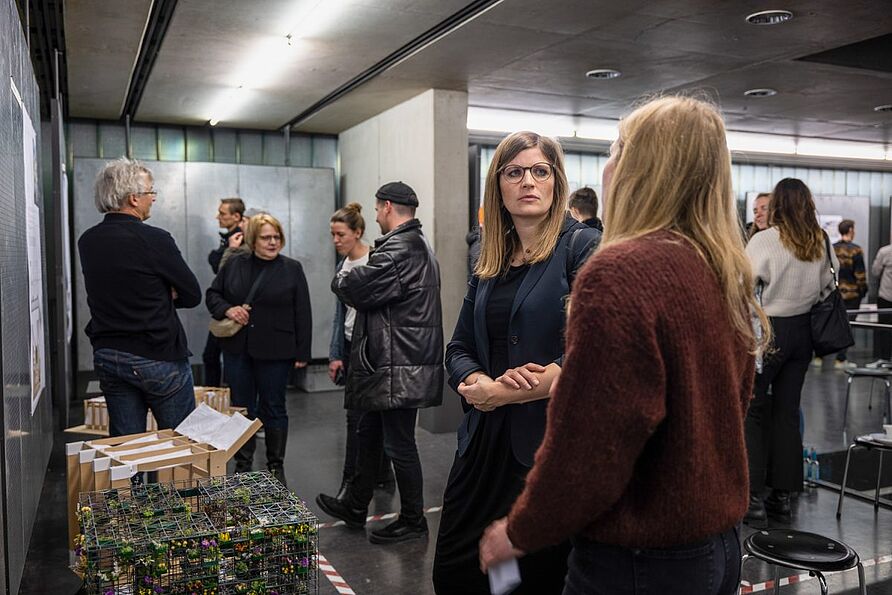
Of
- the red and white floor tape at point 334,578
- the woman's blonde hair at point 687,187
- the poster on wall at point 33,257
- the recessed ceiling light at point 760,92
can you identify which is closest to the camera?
the woman's blonde hair at point 687,187

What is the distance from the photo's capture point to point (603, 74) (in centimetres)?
591

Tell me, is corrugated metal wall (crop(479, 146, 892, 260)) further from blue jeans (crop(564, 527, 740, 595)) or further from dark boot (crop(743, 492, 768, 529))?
blue jeans (crop(564, 527, 740, 595))

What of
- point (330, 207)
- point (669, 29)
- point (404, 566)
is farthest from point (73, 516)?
point (330, 207)

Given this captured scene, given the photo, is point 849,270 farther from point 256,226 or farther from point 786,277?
point 256,226

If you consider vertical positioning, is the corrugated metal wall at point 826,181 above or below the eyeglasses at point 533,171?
above

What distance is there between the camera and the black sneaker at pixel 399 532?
374cm

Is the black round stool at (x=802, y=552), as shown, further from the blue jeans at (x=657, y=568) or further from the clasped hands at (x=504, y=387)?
the blue jeans at (x=657, y=568)

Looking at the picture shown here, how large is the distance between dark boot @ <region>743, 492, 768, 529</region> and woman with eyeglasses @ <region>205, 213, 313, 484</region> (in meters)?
2.57

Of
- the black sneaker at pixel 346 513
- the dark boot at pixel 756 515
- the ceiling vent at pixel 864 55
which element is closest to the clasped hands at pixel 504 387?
the black sneaker at pixel 346 513

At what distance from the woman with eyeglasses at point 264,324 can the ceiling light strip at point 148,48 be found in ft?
4.09

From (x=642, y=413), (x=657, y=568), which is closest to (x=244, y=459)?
(x=657, y=568)

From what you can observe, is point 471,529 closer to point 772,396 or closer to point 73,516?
point 73,516

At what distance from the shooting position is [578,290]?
1200 millimetres

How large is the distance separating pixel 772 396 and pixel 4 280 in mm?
3632
